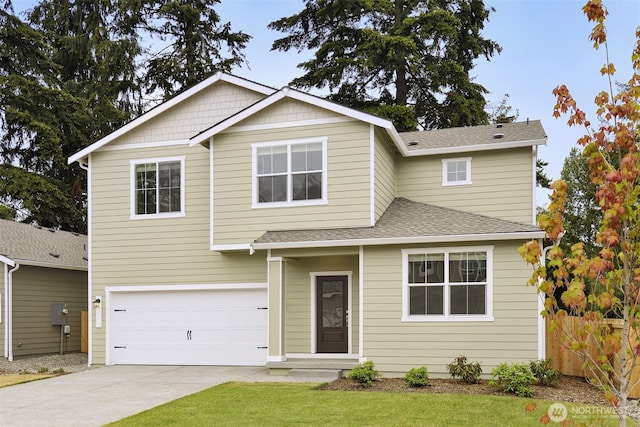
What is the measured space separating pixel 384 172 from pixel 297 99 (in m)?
2.73

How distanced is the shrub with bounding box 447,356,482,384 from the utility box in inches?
507

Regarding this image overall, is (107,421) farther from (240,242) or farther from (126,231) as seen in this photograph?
(126,231)

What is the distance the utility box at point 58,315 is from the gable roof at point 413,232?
8.95 meters

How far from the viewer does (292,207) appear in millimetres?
15148

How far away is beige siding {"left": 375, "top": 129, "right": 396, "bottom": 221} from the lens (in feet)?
49.2

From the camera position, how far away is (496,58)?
3066 centimetres

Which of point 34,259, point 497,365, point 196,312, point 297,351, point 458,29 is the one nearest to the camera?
point 497,365

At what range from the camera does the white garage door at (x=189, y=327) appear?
53.1ft

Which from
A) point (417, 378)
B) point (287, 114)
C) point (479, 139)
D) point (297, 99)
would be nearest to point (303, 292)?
point (417, 378)

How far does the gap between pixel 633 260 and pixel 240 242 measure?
11.3 m

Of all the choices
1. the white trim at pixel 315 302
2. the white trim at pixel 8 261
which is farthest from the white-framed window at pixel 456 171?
the white trim at pixel 8 261

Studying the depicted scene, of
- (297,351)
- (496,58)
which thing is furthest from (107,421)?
(496,58)

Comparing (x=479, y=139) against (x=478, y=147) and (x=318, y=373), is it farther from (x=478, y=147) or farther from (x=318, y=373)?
(x=318, y=373)

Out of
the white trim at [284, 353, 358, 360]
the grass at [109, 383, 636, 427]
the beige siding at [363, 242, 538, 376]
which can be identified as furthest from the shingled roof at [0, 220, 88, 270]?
the beige siding at [363, 242, 538, 376]
